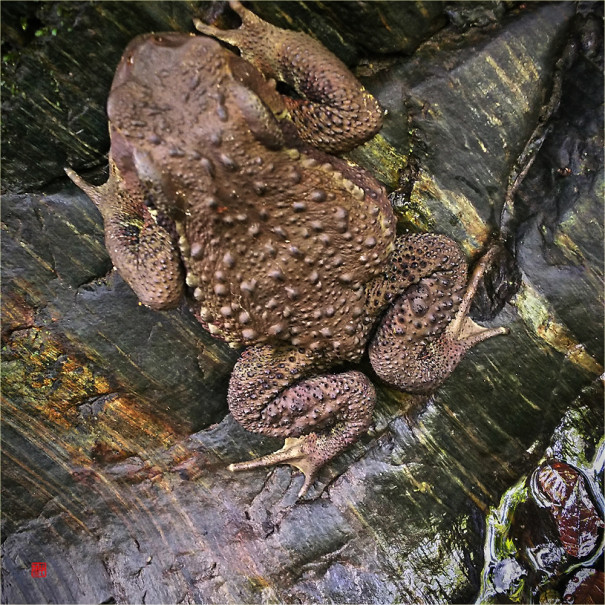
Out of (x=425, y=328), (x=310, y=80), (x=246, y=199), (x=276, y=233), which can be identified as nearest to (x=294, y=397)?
(x=425, y=328)

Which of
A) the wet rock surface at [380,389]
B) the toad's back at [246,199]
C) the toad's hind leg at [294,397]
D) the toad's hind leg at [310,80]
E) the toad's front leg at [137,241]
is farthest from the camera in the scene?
the toad's hind leg at [294,397]

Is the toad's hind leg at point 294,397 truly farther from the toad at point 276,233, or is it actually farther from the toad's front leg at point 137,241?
the toad's front leg at point 137,241

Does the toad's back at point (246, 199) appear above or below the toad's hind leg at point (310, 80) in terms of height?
below

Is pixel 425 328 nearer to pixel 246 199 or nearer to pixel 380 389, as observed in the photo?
pixel 380 389

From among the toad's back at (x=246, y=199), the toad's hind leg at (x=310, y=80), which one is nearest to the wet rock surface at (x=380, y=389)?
the toad's hind leg at (x=310, y=80)

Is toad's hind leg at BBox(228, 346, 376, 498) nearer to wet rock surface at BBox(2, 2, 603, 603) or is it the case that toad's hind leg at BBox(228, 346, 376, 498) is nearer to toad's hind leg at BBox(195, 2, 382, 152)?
wet rock surface at BBox(2, 2, 603, 603)

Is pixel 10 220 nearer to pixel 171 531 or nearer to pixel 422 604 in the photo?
pixel 171 531

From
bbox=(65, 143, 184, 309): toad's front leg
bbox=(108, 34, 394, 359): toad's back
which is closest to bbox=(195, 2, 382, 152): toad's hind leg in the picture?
bbox=(108, 34, 394, 359): toad's back
